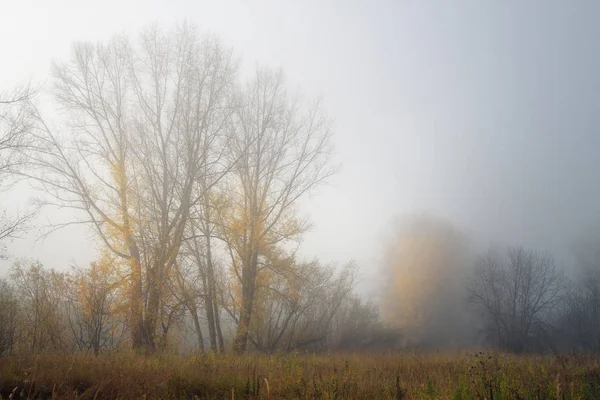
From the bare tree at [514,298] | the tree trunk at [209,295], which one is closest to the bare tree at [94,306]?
the tree trunk at [209,295]

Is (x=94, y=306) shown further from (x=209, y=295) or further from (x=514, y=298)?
(x=514, y=298)

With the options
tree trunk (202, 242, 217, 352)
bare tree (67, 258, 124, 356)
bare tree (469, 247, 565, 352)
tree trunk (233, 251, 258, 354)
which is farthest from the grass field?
bare tree (469, 247, 565, 352)

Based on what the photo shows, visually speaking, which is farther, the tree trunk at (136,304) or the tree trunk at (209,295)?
the tree trunk at (209,295)

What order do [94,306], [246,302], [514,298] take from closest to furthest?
[94,306] → [246,302] → [514,298]

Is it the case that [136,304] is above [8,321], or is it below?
above

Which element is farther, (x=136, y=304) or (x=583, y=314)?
(x=583, y=314)

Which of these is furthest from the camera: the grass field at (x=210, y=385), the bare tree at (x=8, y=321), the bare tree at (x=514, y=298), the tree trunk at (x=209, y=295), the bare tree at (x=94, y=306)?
the bare tree at (x=514, y=298)

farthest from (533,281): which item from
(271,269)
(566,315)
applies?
(271,269)

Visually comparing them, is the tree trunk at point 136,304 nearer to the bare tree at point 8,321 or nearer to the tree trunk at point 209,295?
the tree trunk at point 209,295

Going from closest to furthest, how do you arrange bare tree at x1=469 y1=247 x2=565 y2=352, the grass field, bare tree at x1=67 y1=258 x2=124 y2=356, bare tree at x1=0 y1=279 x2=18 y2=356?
1. the grass field
2. bare tree at x1=0 y1=279 x2=18 y2=356
3. bare tree at x1=67 y1=258 x2=124 y2=356
4. bare tree at x1=469 y1=247 x2=565 y2=352

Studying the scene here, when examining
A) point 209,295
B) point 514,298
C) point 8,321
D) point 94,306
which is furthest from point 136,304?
point 514,298

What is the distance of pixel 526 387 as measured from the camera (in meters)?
5.35

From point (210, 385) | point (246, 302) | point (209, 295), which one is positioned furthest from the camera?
point (246, 302)

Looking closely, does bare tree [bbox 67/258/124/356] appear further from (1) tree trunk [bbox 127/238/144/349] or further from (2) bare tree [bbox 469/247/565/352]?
(2) bare tree [bbox 469/247/565/352]
